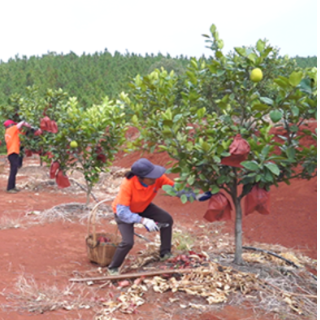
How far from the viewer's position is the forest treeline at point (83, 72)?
25.8m

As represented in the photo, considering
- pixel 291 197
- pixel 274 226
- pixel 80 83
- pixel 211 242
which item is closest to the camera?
pixel 211 242

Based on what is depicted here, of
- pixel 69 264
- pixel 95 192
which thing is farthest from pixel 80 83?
pixel 69 264

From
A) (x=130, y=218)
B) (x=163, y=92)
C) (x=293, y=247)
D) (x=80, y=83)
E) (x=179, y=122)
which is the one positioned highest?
(x=80, y=83)

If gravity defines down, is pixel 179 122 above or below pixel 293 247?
above

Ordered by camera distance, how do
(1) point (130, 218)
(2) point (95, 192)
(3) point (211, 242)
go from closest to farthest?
(1) point (130, 218)
(3) point (211, 242)
(2) point (95, 192)

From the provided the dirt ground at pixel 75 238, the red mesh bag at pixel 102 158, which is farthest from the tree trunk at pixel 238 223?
the red mesh bag at pixel 102 158

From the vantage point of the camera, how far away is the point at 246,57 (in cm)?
366

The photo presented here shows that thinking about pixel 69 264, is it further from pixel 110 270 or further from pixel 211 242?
pixel 211 242

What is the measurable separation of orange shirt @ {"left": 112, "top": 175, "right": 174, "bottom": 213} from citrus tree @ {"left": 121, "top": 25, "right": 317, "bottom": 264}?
1.53 ft

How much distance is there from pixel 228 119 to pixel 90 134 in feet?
11.5

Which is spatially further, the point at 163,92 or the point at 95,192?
the point at 95,192

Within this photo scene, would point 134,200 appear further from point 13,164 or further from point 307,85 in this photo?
point 13,164

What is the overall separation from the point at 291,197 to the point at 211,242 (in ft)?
8.71

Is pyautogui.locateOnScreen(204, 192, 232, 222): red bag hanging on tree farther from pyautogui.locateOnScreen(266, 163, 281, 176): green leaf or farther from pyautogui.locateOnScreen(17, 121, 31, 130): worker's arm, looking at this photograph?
pyautogui.locateOnScreen(17, 121, 31, 130): worker's arm
